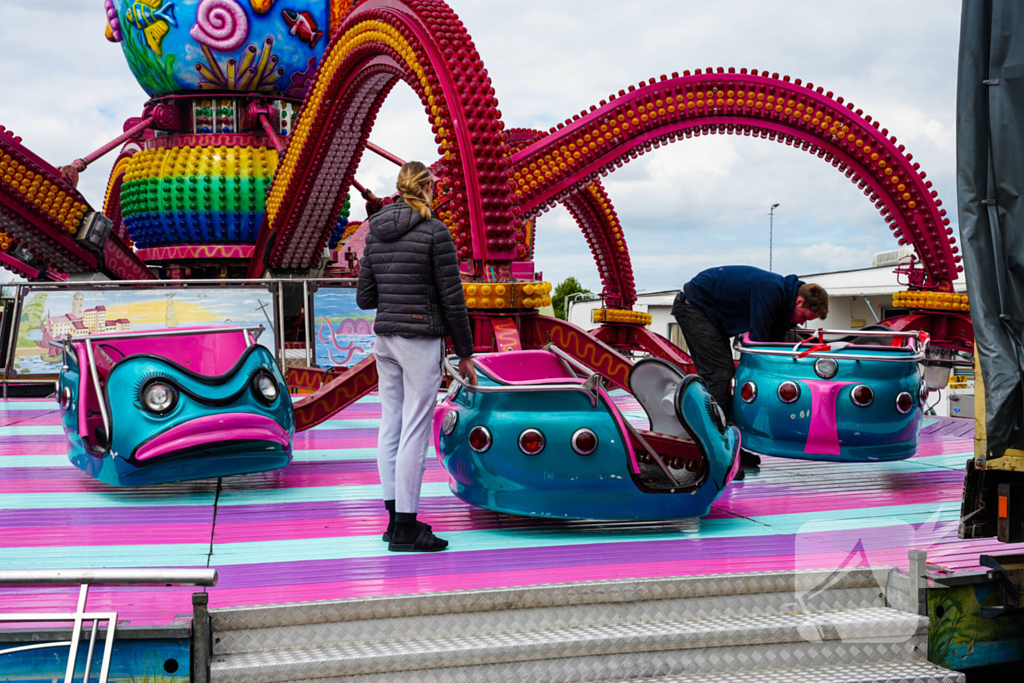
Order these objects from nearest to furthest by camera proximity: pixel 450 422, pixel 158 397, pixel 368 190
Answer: pixel 450 422 < pixel 158 397 < pixel 368 190

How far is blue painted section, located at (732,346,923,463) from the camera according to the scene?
5285mm

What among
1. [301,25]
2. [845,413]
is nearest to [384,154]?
[301,25]

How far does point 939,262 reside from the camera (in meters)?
10.4

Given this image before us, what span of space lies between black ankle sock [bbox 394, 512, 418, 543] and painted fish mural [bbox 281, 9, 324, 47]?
11.5 metres

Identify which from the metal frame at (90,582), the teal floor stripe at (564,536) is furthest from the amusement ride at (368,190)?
the metal frame at (90,582)

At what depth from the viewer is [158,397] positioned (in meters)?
4.94

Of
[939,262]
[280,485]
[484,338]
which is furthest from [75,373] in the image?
[939,262]

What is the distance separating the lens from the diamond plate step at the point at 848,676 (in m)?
3.11

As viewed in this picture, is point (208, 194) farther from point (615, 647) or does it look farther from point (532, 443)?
point (615, 647)

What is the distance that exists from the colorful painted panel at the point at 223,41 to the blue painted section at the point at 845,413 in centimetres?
1070

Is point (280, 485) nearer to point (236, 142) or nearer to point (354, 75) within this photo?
point (354, 75)

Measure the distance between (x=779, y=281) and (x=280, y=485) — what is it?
10.6 feet

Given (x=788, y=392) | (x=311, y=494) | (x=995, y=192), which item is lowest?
(x=311, y=494)

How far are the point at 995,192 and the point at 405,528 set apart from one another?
2612mm
